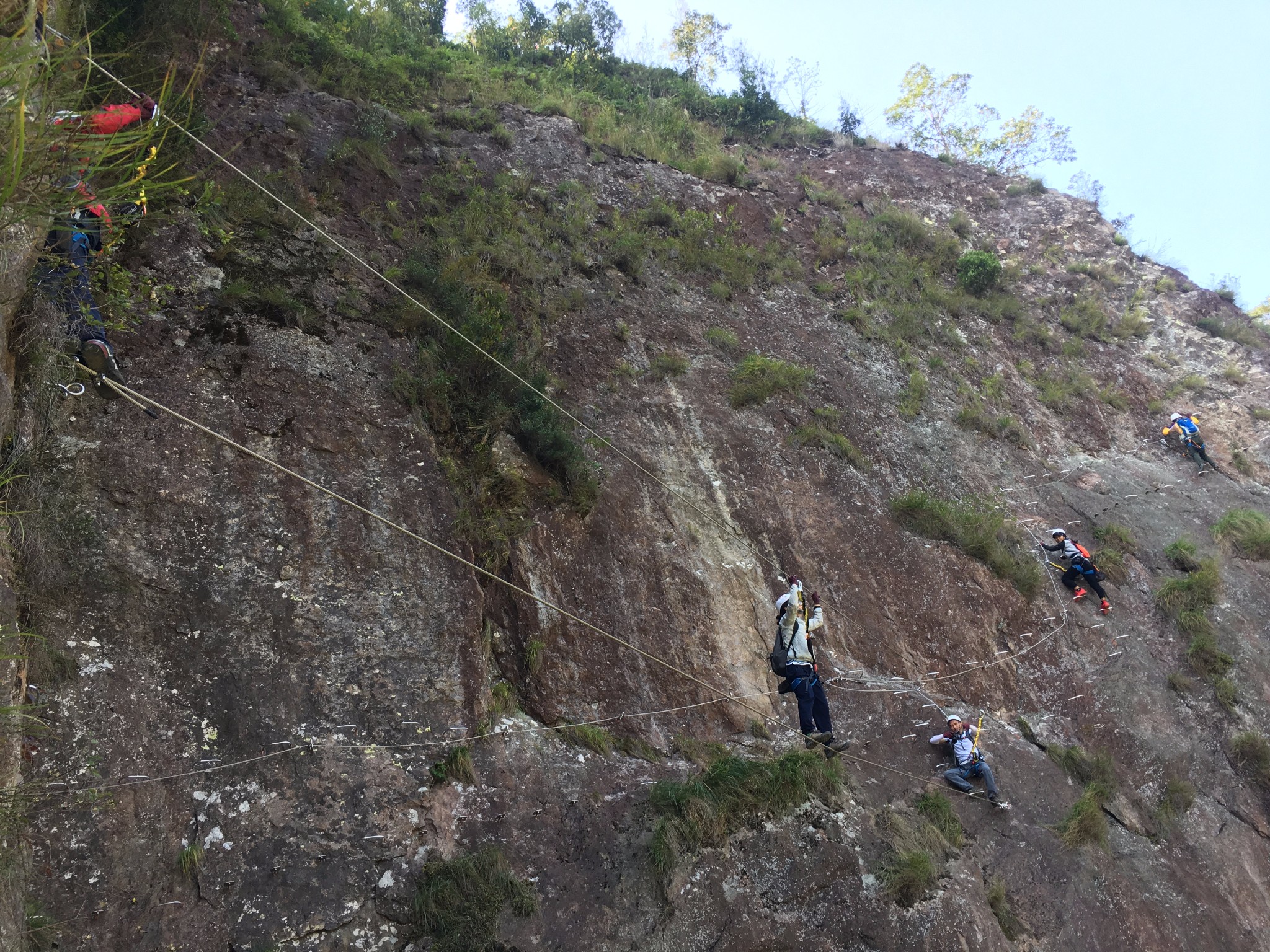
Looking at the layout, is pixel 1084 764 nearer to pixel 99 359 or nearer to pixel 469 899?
pixel 469 899

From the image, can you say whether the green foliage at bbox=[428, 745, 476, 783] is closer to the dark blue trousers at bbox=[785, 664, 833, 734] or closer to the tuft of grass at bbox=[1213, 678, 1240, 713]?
the dark blue trousers at bbox=[785, 664, 833, 734]

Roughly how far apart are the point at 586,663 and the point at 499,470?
2.35 meters

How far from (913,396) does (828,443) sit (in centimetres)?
292

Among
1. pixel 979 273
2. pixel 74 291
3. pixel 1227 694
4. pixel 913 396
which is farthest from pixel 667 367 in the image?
pixel 979 273

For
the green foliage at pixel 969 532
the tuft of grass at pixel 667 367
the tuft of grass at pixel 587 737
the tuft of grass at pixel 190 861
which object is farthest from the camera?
the tuft of grass at pixel 667 367

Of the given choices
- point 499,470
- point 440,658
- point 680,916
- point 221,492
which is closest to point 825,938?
point 680,916

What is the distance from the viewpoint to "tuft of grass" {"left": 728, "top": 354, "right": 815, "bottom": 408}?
12.0 m

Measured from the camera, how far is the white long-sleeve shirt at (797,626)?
7.84m

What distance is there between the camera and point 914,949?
6602mm

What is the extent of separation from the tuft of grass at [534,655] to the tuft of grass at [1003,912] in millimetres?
4655

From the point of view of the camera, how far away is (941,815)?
26.3 ft

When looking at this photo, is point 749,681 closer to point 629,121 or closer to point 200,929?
point 200,929

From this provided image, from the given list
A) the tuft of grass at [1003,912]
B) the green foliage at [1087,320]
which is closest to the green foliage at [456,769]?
the tuft of grass at [1003,912]

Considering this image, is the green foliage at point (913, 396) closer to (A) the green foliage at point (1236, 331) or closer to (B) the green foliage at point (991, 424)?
(B) the green foliage at point (991, 424)
